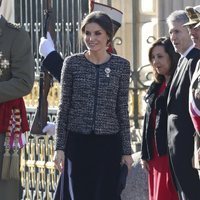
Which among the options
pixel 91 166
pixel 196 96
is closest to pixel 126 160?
pixel 91 166

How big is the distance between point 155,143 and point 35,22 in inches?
155

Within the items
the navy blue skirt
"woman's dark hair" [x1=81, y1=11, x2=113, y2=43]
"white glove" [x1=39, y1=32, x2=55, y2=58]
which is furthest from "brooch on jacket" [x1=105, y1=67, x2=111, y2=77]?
"white glove" [x1=39, y1=32, x2=55, y2=58]

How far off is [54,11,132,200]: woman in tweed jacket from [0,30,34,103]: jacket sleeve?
235mm

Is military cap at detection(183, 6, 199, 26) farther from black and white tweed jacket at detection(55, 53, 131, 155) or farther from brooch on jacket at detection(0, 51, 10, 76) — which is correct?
brooch on jacket at detection(0, 51, 10, 76)

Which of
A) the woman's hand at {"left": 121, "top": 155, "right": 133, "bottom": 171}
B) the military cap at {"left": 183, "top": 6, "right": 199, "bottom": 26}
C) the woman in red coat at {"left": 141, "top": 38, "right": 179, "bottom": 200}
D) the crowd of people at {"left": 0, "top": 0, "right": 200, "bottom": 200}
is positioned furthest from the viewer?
the woman in red coat at {"left": 141, "top": 38, "right": 179, "bottom": 200}

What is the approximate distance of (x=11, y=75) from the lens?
819cm

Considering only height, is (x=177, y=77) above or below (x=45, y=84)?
below

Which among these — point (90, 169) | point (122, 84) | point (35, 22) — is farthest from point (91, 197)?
point (35, 22)

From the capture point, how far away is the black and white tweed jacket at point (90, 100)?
8.17 m

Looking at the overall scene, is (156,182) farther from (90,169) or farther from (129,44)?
(129,44)

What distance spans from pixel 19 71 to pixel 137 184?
202 centimetres

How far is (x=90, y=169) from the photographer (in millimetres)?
8266

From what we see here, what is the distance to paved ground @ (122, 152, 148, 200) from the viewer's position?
9.76m

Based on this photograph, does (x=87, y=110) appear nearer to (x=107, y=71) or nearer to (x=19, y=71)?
(x=107, y=71)
